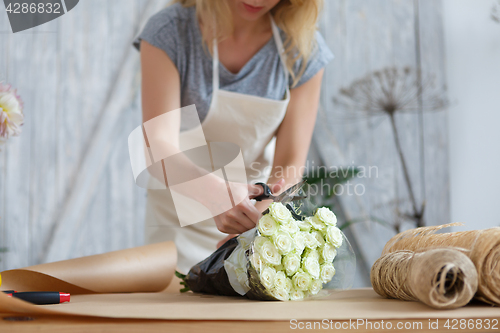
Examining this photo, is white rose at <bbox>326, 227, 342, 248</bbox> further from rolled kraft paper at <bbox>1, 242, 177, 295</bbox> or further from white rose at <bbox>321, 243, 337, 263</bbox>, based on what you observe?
rolled kraft paper at <bbox>1, 242, 177, 295</bbox>

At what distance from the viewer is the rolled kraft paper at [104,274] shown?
26.3 inches

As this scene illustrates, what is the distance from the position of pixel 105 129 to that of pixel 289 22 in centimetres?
156

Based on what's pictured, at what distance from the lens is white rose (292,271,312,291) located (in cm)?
55

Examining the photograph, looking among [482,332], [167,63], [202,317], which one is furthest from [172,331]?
[167,63]

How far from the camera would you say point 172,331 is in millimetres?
387

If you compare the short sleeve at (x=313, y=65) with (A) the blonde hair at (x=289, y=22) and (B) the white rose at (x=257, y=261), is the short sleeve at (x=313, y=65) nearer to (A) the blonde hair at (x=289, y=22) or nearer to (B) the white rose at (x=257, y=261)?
(A) the blonde hair at (x=289, y=22)

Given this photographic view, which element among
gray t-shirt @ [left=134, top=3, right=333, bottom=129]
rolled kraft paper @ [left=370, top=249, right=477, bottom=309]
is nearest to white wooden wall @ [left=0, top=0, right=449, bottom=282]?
gray t-shirt @ [left=134, top=3, right=333, bottom=129]

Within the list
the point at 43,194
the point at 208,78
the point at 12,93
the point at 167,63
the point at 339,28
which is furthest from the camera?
the point at 339,28

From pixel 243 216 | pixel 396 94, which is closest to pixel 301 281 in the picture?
pixel 243 216

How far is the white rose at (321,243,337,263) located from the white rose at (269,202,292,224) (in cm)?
7

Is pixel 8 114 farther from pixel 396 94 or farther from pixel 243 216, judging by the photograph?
pixel 396 94

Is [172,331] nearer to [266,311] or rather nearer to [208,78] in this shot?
[266,311]

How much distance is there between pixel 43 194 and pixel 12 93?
1874 millimetres

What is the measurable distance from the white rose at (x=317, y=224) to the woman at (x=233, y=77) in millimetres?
449
